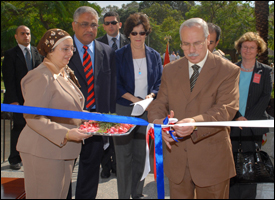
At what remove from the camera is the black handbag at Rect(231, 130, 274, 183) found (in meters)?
3.66

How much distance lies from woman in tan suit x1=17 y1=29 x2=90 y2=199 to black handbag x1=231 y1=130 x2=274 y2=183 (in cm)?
214

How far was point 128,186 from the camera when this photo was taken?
3.87 metres

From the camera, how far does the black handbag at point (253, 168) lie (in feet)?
12.0

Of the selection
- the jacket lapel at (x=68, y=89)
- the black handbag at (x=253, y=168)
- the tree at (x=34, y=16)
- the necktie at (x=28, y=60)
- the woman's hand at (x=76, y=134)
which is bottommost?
the black handbag at (x=253, y=168)

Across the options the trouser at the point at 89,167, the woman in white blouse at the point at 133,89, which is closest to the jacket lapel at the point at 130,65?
the woman in white blouse at the point at 133,89

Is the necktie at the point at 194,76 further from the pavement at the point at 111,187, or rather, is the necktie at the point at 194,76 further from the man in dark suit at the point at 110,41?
the man in dark suit at the point at 110,41

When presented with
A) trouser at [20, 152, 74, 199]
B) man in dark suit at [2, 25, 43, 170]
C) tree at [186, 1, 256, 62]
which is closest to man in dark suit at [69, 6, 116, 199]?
trouser at [20, 152, 74, 199]

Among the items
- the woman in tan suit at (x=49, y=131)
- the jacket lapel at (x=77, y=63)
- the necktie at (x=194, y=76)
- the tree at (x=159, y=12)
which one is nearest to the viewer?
the woman in tan suit at (x=49, y=131)

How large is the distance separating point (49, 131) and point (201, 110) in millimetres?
1307

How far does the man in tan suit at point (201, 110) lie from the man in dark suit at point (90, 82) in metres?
1.10

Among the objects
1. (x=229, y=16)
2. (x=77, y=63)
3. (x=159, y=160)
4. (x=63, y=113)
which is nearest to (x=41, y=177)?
(x=63, y=113)

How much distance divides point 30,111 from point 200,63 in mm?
1499

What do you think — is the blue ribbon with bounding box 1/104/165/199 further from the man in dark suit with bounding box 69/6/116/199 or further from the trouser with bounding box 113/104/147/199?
the trouser with bounding box 113/104/147/199

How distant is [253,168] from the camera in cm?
369
